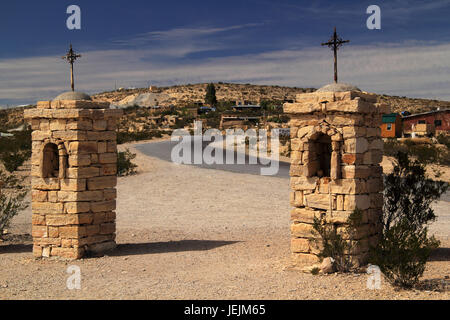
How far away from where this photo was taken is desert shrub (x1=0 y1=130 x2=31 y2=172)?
75.6ft

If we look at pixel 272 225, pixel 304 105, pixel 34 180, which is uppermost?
pixel 304 105

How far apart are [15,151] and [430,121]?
32410 millimetres

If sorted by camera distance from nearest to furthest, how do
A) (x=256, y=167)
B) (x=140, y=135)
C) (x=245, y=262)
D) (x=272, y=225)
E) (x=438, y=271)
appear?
(x=438, y=271) → (x=245, y=262) → (x=272, y=225) → (x=256, y=167) → (x=140, y=135)

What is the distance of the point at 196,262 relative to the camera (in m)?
9.32

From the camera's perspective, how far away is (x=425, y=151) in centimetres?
1196

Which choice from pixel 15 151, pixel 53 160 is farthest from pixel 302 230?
pixel 15 151

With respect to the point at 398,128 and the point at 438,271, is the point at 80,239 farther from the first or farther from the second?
the point at 398,128

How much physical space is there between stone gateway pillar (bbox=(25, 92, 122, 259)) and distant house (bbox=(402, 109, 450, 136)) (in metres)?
33.6

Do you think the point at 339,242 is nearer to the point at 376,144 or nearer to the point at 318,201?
the point at 318,201

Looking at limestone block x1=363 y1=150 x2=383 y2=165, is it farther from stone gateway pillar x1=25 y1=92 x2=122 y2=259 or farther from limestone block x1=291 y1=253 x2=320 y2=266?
stone gateway pillar x1=25 y1=92 x2=122 y2=259

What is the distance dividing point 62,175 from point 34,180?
0.73 meters

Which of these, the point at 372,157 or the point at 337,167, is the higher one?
the point at 372,157

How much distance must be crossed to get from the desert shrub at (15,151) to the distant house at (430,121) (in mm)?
29493
